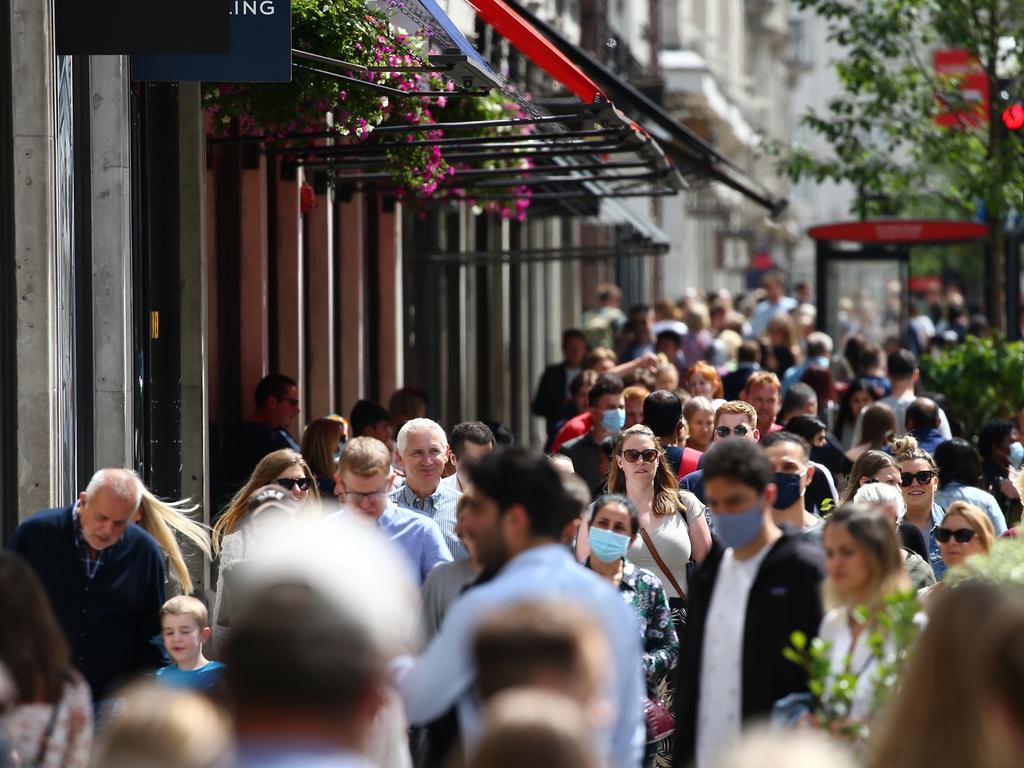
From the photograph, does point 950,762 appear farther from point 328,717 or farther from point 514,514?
point 514,514

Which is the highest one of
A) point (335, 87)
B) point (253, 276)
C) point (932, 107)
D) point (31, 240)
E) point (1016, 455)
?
point (932, 107)

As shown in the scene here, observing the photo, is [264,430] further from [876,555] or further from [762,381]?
[876,555]

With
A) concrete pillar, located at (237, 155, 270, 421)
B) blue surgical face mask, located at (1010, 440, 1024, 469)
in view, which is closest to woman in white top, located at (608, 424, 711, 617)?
A: blue surgical face mask, located at (1010, 440, 1024, 469)

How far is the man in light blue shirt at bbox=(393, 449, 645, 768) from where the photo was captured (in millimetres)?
5020

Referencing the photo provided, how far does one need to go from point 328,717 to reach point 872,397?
1171 centimetres

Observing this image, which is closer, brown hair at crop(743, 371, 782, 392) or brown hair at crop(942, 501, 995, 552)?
brown hair at crop(942, 501, 995, 552)

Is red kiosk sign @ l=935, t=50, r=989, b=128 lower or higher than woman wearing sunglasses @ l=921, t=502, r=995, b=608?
higher

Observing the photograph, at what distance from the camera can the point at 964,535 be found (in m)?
8.21

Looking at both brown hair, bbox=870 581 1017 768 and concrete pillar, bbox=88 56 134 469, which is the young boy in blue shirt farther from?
brown hair, bbox=870 581 1017 768

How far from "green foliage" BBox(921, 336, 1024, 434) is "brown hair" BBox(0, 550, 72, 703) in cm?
1268

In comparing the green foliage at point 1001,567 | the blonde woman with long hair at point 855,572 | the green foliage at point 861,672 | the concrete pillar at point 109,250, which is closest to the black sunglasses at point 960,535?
the green foliage at point 1001,567

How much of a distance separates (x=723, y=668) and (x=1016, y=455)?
660cm

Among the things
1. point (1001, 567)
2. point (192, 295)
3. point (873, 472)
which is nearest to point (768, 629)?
point (1001, 567)

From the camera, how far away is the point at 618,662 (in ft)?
17.3
